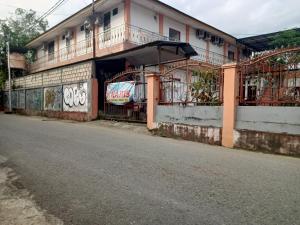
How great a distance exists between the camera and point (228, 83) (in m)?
7.75

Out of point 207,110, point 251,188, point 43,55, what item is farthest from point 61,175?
point 43,55

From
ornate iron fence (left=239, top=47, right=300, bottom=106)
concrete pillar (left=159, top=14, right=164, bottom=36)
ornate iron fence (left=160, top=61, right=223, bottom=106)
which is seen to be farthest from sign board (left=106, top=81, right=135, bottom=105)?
concrete pillar (left=159, top=14, right=164, bottom=36)

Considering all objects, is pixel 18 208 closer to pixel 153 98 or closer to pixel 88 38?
pixel 153 98

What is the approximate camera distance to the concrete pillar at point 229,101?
24.9ft

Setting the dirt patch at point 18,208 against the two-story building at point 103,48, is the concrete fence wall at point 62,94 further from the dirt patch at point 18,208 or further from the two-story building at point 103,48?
the dirt patch at point 18,208

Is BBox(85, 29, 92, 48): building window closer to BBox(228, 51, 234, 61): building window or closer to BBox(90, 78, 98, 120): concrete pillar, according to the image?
BBox(90, 78, 98, 120): concrete pillar

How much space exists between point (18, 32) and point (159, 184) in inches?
1424

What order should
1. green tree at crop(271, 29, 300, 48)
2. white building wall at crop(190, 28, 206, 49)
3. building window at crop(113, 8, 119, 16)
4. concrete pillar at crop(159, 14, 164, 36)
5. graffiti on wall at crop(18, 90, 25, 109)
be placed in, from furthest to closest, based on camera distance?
graffiti on wall at crop(18, 90, 25, 109), white building wall at crop(190, 28, 206, 49), green tree at crop(271, 29, 300, 48), concrete pillar at crop(159, 14, 164, 36), building window at crop(113, 8, 119, 16)

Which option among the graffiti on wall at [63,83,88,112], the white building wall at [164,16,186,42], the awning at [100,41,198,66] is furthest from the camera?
the white building wall at [164,16,186,42]

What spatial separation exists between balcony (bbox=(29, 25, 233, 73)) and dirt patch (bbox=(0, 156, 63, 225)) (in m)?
12.7

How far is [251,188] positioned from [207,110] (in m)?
4.43

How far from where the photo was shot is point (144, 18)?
17906mm

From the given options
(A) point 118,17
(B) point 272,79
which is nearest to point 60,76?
(A) point 118,17

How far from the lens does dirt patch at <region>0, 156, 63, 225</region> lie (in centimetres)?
322
